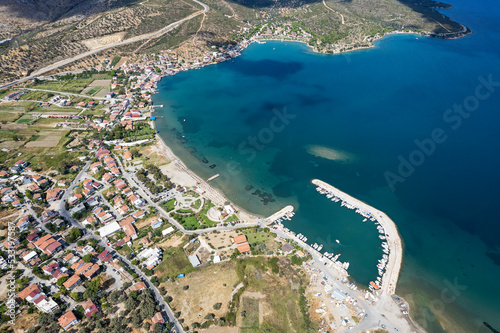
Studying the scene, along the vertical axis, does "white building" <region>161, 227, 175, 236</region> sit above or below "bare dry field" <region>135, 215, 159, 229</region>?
above

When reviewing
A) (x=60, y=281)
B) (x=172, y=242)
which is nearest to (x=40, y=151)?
(x=60, y=281)

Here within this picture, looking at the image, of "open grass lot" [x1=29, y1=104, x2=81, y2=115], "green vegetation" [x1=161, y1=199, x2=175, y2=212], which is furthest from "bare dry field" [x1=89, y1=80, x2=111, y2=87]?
"green vegetation" [x1=161, y1=199, x2=175, y2=212]

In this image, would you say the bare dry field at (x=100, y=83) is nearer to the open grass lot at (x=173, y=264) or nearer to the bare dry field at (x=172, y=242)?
the bare dry field at (x=172, y=242)

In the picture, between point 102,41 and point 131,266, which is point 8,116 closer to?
point 102,41

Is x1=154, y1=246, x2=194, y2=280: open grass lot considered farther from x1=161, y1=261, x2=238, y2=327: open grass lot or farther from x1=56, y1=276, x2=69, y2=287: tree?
x1=56, y1=276, x2=69, y2=287: tree

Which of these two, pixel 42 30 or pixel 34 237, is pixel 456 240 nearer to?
pixel 34 237

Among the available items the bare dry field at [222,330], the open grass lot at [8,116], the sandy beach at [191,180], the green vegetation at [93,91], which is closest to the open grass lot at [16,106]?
the open grass lot at [8,116]
